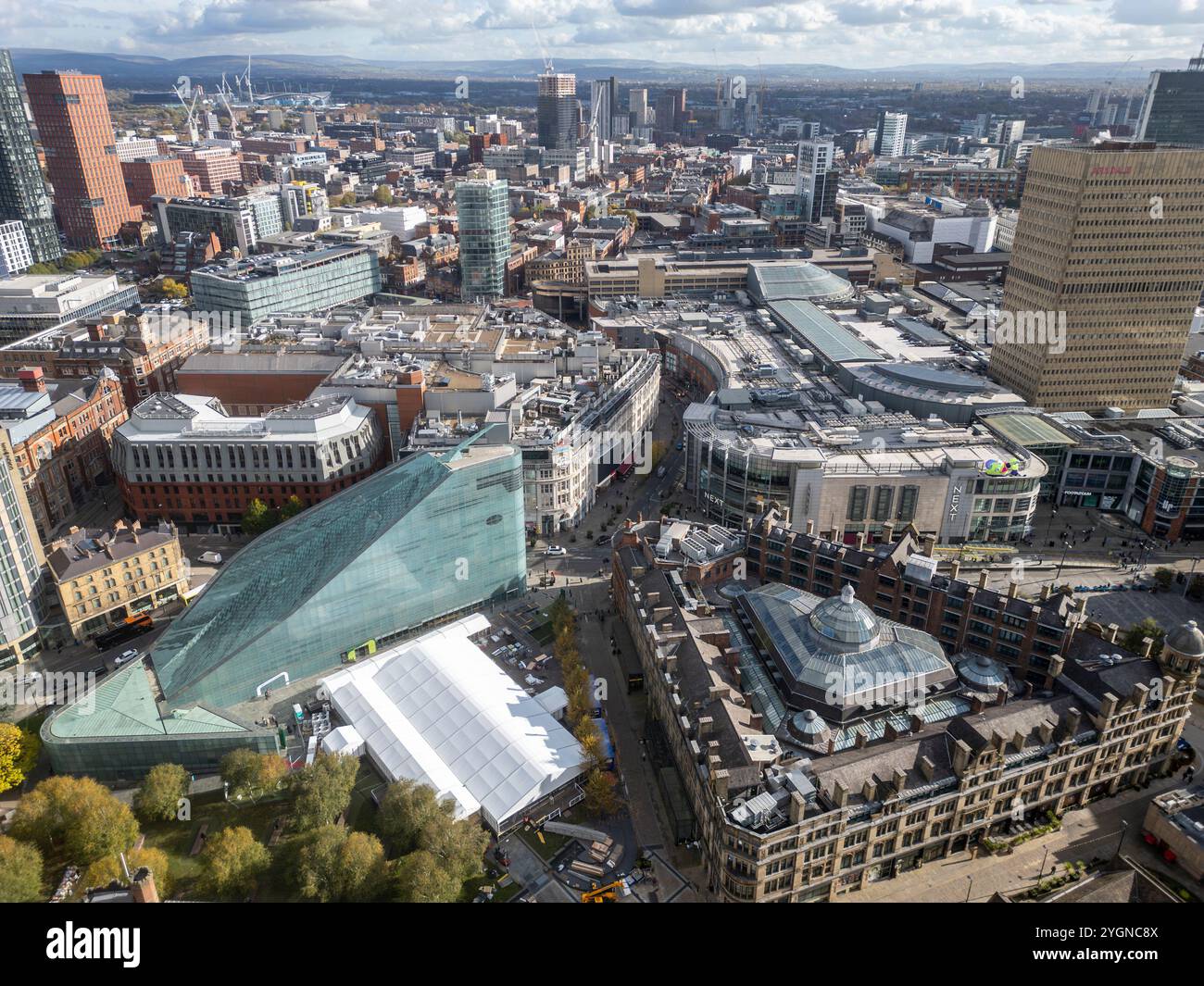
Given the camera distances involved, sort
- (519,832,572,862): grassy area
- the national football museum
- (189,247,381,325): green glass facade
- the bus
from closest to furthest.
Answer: (519,832,572,862): grassy area → the national football museum → the bus → (189,247,381,325): green glass facade

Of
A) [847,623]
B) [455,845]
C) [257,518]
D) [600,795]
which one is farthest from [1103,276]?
[257,518]

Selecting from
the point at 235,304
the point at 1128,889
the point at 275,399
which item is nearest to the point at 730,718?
the point at 1128,889

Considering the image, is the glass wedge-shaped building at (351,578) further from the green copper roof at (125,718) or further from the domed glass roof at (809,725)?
the domed glass roof at (809,725)

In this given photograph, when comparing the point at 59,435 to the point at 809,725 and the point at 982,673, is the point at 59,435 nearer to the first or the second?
the point at 809,725

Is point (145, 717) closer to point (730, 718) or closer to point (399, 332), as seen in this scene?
point (730, 718)

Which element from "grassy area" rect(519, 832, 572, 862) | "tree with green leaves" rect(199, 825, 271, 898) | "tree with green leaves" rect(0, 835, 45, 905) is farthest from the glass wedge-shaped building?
"grassy area" rect(519, 832, 572, 862)

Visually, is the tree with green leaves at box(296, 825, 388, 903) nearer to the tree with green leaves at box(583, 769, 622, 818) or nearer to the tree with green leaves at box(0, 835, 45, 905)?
the tree with green leaves at box(583, 769, 622, 818)

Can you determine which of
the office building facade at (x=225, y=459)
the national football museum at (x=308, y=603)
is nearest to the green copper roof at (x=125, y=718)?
the national football museum at (x=308, y=603)
